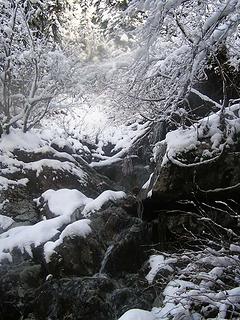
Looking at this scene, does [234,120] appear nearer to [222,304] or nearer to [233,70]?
[233,70]

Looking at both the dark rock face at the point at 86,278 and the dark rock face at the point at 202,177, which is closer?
the dark rock face at the point at 86,278

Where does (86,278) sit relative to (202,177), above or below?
below

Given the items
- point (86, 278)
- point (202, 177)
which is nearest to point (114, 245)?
point (86, 278)

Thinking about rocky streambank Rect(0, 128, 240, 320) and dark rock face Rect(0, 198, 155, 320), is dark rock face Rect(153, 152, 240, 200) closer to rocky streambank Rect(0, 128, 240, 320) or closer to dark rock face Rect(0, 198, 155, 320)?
rocky streambank Rect(0, 128, 240, 320)

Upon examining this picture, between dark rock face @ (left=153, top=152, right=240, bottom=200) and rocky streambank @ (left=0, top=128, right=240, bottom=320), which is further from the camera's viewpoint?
dark rock face @ (left=153, top=152, right=240, bottom=200)

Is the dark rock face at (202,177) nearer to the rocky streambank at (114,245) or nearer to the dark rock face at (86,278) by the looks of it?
the rocky streambank at (114,245)

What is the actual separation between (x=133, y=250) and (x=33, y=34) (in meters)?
8.64

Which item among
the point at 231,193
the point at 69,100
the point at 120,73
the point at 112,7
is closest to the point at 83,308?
the point at 231,193

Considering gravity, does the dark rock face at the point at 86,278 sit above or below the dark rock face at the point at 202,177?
below

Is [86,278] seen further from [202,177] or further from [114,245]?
[202,177]

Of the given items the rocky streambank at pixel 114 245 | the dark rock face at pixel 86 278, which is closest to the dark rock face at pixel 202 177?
the rocky streambank at pixel 114 245


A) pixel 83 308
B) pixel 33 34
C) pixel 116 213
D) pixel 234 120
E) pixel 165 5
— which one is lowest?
pixel 83 308

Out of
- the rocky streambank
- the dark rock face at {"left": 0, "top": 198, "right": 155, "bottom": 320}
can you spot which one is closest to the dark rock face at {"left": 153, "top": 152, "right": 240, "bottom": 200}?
the rocky streambank

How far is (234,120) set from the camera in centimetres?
763
